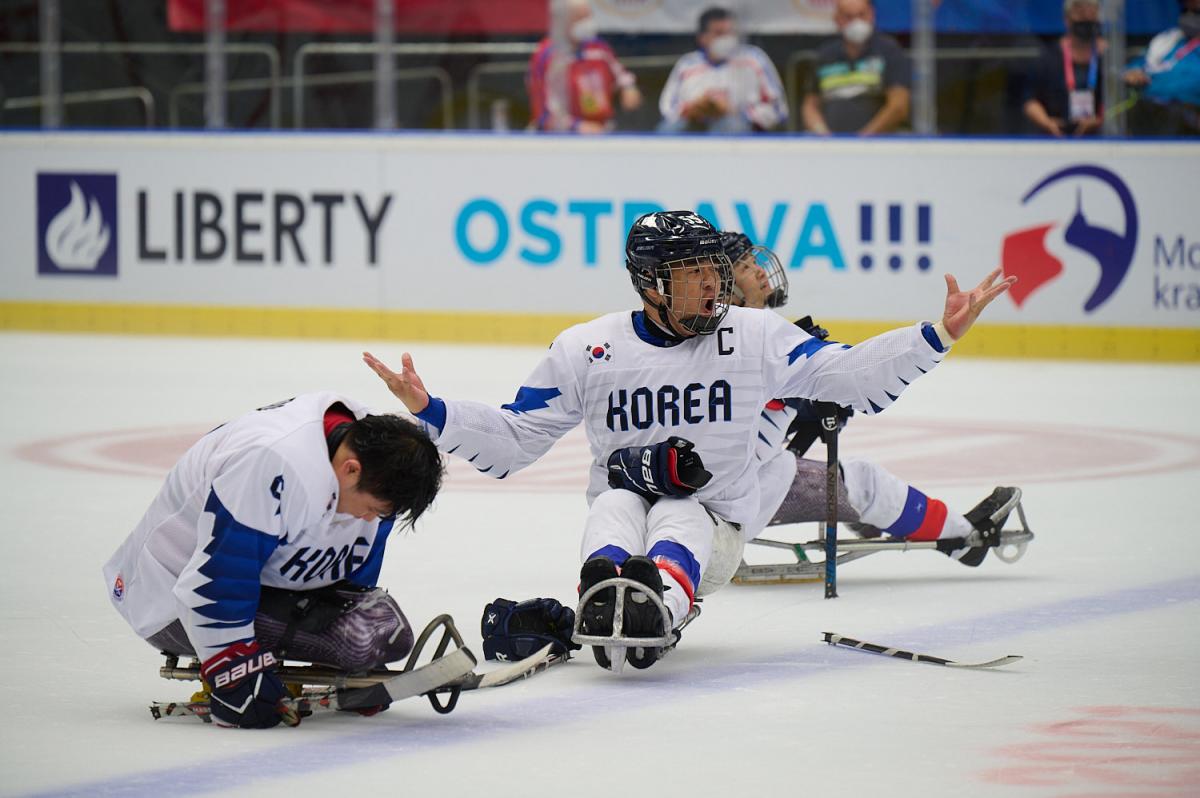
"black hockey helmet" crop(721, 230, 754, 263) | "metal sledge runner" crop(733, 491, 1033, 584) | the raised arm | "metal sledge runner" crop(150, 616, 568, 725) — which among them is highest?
"black hockey helmet" crop(721, 230, 754, 263)

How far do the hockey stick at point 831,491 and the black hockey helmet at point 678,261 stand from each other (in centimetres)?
80

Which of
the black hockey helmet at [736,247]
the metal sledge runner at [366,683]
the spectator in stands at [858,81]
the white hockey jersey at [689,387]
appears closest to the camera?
the metal sledge runner at [366,683]

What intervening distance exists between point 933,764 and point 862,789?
25 centimetres

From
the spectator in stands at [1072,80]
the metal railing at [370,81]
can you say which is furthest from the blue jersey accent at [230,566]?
the metal railing at [370,81]

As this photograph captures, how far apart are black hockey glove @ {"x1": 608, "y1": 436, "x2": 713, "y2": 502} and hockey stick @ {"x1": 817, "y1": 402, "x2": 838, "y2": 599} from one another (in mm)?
793

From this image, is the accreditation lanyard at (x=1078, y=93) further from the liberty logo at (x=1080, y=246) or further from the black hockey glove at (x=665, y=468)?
the black hockey glove at (x=665, y=468)

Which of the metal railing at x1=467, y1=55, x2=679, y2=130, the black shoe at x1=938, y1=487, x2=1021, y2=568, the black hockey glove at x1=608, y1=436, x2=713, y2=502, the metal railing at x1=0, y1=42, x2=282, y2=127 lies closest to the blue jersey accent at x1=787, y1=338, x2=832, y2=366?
the black hockey glove at x1=608, y1=436, x2=713, y2=502

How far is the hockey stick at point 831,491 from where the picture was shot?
5.46 meters

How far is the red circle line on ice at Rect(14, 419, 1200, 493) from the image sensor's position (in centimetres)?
782

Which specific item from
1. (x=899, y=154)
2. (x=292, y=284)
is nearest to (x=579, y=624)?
(x=899, y=154)

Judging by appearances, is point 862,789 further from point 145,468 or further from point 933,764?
point 145,468

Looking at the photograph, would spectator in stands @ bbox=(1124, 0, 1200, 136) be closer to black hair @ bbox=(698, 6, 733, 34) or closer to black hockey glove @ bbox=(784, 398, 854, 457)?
black hair @ bbox=(698, 6, 733, 34)

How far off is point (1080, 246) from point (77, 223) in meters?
6.64

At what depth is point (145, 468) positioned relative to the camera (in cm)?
790
